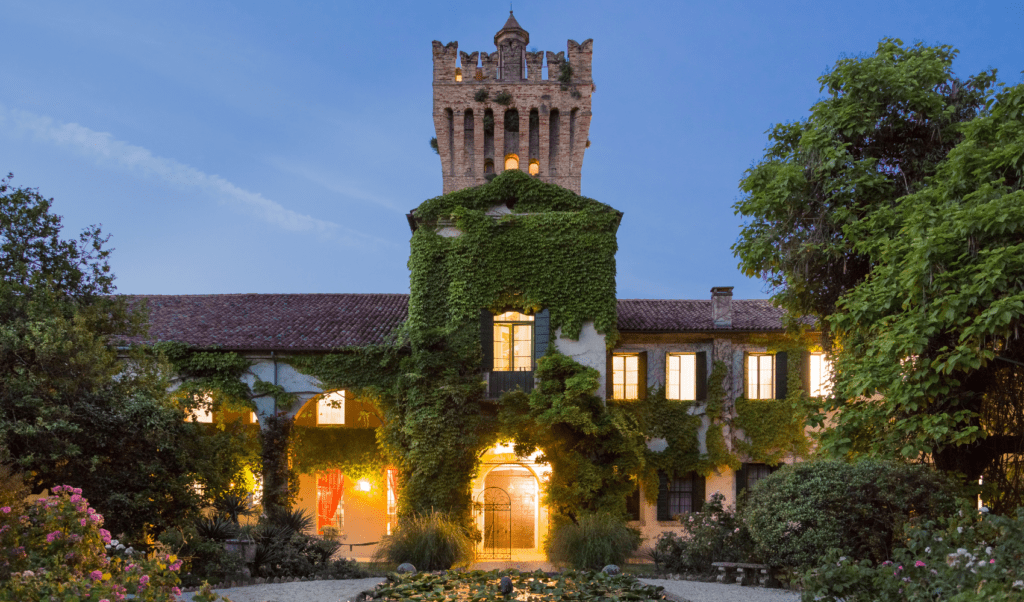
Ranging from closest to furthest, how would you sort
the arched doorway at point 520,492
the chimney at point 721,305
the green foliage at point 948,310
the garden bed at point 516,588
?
the green foliage at point 948,310, the garden bed at point 516,588, the chimney at point 721,305, the arched doorway at point 520,492

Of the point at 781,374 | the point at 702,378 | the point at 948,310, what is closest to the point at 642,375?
the point at 702,378

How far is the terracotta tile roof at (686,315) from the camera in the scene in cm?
2069

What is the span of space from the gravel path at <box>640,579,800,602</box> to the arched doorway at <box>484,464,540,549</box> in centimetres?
819

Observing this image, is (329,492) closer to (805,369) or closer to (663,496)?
(663,496)

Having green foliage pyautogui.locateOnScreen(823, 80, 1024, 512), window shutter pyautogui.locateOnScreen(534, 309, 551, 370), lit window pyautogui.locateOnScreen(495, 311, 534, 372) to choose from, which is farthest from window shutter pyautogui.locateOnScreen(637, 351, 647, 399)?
green foliage pyautogui.locateOnScreen(823, 80, 1024, 512)

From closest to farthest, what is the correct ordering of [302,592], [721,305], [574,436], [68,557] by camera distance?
[68,557]
[302,592]
[574,436]
[721,305]

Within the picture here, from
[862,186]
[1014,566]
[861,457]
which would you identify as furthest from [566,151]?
[1014,566]

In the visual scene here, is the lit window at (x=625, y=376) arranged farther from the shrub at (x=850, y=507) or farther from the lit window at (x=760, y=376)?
the shrub at (x=850, y=507)

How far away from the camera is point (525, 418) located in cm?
1889

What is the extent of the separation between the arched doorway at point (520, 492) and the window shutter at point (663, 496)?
3.47m

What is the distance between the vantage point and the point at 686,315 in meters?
21.7

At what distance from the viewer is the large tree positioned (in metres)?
12.2

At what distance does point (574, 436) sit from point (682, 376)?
3985 millimetres

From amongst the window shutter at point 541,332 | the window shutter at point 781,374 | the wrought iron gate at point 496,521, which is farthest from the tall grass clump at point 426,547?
the window shutter at point 781,374
